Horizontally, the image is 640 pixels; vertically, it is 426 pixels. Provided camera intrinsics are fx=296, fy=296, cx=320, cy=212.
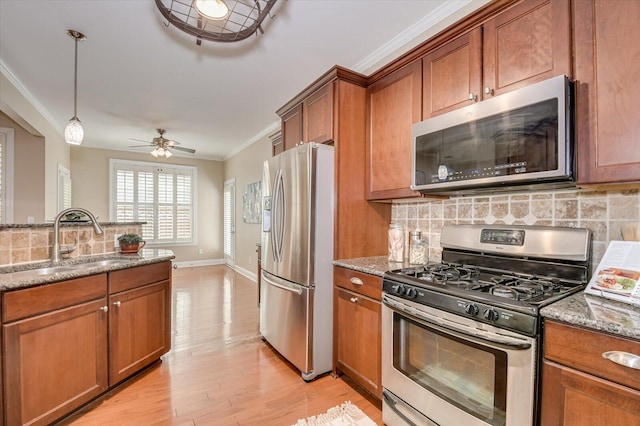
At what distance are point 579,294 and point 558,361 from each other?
0.39 m

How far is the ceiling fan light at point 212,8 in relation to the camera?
5.76 feet

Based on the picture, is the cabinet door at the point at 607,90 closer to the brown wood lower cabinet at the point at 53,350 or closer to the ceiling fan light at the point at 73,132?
the brown wood lower cabinet at the point at 53,350

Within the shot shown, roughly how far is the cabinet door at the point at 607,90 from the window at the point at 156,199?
7.49 meters

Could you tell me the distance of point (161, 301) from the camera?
8.03 ft

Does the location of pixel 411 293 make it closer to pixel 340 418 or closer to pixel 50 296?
pixel 340 418

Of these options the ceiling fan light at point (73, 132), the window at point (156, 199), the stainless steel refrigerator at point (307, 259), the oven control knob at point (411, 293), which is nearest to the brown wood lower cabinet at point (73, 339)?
the stainless steel refrigerator at point (307, 259)

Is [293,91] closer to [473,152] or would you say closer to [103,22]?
[103,22]

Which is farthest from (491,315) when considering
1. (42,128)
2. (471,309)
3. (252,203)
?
(42,128)

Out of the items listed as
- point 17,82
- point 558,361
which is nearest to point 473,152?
point 558,361

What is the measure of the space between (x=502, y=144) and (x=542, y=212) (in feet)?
1.64

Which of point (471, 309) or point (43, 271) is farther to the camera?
point (43, 271)

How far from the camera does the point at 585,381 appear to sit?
1.02 m

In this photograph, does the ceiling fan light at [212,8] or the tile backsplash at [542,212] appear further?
the ceiling fan light at [212,8]

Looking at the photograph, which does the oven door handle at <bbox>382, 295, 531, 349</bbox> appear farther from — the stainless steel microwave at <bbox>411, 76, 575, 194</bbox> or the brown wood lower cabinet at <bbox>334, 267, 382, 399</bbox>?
the stainless steel microwave at <bbox>411, 76, 575, 194</bbox>
